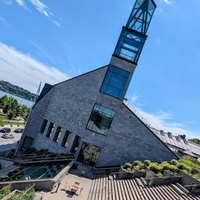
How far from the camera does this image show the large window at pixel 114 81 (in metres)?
27.3

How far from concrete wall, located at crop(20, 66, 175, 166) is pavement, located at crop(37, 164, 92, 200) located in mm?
5788

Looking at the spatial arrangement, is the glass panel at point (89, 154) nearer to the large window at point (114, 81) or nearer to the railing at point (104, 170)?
the railing at point (104, 170)

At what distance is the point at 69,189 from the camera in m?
16.3

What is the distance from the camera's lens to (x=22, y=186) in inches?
586

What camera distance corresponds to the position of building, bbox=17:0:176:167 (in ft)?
86.8

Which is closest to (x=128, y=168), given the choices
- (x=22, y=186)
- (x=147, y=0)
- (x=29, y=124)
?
(x=22, y=186)

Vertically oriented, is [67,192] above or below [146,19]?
below

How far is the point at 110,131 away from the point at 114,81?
19.8ft

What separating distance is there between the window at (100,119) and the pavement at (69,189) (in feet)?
21.7

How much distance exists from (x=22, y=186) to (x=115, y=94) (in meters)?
15.6

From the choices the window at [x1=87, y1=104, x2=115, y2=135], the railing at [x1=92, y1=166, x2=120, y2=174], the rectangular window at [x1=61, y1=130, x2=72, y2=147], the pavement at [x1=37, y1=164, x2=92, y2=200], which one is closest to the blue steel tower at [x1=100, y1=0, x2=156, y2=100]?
the window at [x1=87, y1=104, x2=115, y2=135]

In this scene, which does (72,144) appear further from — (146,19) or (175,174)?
(146,19)

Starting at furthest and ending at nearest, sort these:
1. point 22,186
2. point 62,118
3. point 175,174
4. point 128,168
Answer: point 62,118
point 128,168
point 175,174
point 22,186

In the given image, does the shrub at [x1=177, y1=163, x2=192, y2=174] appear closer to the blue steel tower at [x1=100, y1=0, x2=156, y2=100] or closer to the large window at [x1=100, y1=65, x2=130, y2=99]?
the blue steel tower at [x1=100, y1=0, x2=156, y2=100]
